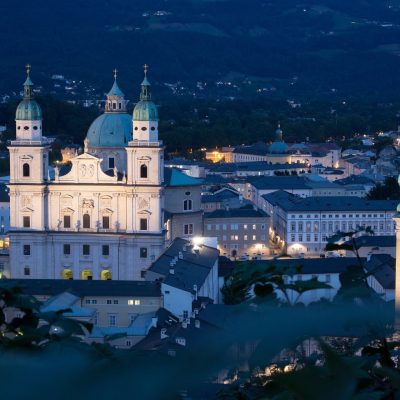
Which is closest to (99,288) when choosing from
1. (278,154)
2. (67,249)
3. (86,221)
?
(67,249)

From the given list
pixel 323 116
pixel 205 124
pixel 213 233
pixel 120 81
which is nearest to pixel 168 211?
pixel 213 233

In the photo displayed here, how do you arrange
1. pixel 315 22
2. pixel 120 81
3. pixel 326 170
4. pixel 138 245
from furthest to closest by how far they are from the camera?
pixel 315 22 < pixel 120 81 < pixel 326 170 < pixel 138 245

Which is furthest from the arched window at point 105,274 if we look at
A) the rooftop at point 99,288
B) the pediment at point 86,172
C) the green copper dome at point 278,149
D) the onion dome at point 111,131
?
the green copper dome at point 278,149

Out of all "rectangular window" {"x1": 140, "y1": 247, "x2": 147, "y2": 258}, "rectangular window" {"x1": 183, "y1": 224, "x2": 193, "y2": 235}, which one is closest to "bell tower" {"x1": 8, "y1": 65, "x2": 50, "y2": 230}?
"rectangular window" {"x1": 140, "y1": 247, "x2": 147, "y2": 258}

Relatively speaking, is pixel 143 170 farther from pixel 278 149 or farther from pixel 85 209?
pixel 278 149

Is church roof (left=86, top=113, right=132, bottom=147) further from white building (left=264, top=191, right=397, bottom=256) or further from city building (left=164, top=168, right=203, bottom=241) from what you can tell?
white building (left=264, top=191, right=397, bottom=256)

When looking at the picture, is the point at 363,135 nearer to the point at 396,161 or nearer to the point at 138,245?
the point at 396,161
